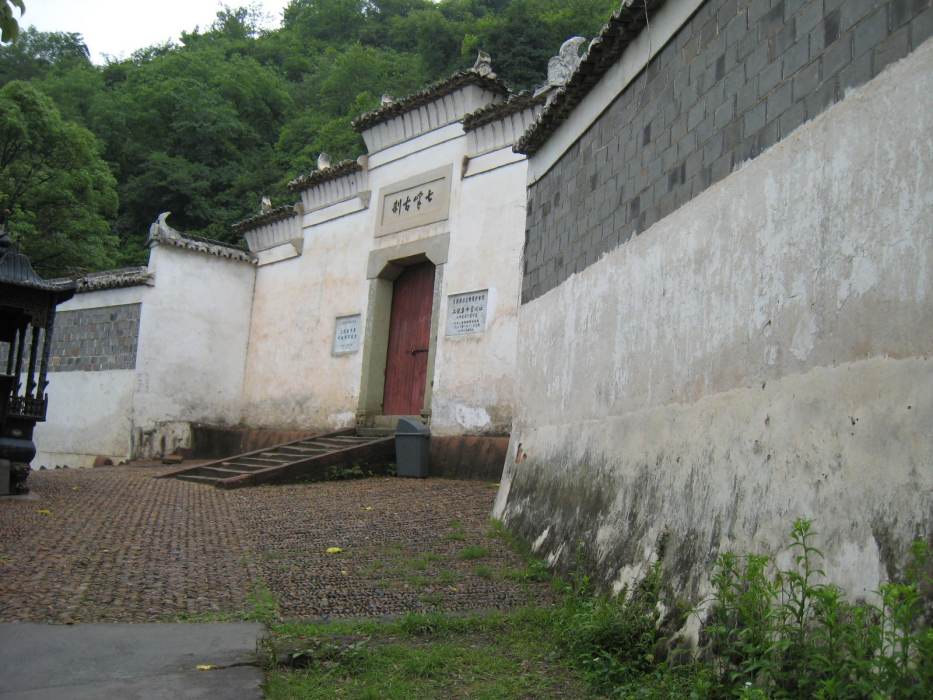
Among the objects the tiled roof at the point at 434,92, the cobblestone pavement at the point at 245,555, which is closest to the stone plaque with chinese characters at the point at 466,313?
the cobblestone pavement at the point at 245,555

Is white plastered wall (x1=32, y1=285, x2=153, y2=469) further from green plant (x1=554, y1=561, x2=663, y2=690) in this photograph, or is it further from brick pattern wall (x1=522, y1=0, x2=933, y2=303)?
green plant (x1=554, y1=561, x2=663, y2=690)

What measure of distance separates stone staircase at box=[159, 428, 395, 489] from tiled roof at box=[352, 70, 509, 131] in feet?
17.3

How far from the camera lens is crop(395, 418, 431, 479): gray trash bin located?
36.7 feet

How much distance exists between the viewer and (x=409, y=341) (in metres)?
13.3

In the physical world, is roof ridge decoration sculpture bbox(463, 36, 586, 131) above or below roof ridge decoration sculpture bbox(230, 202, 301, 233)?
above

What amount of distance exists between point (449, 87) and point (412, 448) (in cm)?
551

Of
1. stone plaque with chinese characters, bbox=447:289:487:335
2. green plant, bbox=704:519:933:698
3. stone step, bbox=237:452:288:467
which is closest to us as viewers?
green plant, bbox=704:519:933:698

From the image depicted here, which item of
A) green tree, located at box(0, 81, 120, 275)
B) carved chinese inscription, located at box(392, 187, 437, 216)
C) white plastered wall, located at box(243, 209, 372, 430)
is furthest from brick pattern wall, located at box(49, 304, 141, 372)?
carved chinese inscription, located at box(392, 187, 437, 216)

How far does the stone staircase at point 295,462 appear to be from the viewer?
35.7 feet

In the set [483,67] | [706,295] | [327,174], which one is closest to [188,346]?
[327,174]

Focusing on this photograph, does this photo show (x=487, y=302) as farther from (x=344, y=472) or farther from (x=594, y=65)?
(x=594, y=65)

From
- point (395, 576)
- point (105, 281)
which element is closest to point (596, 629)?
point (395, 576)

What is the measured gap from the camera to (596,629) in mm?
3875

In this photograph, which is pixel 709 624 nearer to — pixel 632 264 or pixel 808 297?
pixel 808 297
